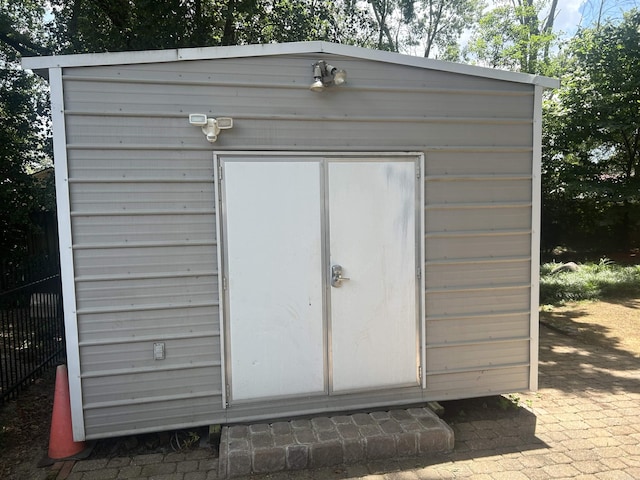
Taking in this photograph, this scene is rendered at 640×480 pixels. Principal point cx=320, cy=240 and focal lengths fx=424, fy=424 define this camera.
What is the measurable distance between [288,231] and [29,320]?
3.33 meters

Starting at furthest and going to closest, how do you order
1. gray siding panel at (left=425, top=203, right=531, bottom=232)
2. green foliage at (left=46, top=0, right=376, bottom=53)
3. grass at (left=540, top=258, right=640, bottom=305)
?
grass at (left=540, top=258, right=640, bottom=305)
green foliage at (left=46, top=0, right=376, bottom=53)
gray siding panel at (left=425, top=203, right=531, bottom=232)

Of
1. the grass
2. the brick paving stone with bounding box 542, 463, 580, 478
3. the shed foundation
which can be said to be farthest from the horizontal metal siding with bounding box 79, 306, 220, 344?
the grass

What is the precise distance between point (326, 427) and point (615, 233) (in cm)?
1322

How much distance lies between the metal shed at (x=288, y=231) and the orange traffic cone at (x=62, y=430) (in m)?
0.15

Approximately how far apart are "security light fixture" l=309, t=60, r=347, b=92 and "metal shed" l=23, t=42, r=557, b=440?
14 millimetres

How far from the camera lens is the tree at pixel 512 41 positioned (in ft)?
37.2

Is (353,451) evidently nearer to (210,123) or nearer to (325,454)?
(325,454)

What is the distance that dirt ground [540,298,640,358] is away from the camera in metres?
5.68

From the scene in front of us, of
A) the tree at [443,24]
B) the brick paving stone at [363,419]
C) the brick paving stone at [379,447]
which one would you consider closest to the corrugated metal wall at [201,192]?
the brick paving stone at [363,419]

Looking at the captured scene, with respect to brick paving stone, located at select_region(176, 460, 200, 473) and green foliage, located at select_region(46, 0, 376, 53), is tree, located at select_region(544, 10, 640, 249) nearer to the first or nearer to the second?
green foliage, located at select_region(46, 0, 376, 53)

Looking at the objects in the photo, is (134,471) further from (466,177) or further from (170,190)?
(466,177)

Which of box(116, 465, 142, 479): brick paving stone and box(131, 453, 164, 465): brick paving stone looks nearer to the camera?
box(116, 465, 142, 479): brick paving stone

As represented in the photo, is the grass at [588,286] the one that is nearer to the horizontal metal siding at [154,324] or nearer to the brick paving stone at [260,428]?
the brick paving stone at [260,428]

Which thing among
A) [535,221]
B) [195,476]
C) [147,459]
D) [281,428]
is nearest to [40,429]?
[147,459]
